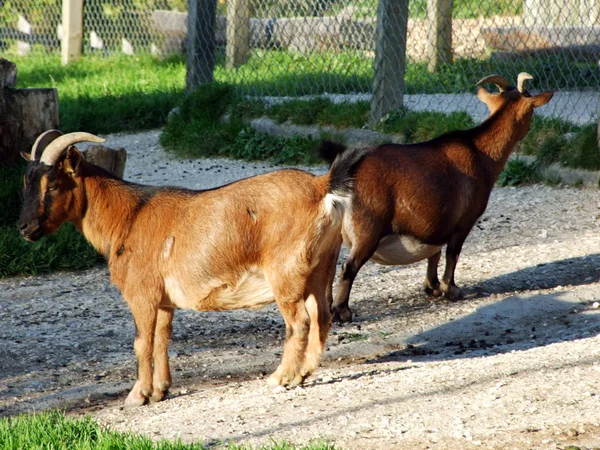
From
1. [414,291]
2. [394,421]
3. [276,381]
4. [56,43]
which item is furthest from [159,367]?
[56,43]

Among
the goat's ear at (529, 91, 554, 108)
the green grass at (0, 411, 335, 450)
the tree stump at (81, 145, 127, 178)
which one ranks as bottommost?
the green grass at (0, 411, 335, 450)

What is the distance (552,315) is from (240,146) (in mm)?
5746

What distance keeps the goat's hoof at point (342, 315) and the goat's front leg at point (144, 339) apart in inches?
61.4

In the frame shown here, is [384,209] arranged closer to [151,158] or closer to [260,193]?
[260,193]

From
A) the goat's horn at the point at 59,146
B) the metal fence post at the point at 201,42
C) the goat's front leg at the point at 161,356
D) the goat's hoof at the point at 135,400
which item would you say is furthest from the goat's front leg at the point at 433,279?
the metal fence post at the point at 201,42

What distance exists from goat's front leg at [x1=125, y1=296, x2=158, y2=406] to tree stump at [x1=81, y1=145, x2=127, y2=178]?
328 cm

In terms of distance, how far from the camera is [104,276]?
7.49m

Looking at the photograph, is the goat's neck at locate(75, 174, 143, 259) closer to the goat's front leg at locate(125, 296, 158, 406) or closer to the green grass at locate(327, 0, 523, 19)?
the goat's front leg at locate(125, 296, 158, 406)

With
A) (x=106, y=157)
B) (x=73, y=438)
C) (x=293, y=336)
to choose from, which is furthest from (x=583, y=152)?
(x=73, y=438)

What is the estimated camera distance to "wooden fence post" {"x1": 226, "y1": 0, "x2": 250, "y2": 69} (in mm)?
13133

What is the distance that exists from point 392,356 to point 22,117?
A: 4.68 m

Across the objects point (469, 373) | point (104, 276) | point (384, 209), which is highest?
point (384, 209)

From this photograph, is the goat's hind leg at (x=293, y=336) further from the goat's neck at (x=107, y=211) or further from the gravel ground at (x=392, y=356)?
the goat's neck at (x=107, y=211)

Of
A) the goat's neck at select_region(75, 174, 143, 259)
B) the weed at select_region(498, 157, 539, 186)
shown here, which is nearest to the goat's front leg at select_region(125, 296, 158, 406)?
the goat's neck at select_region(75, 174, 143, 259)
